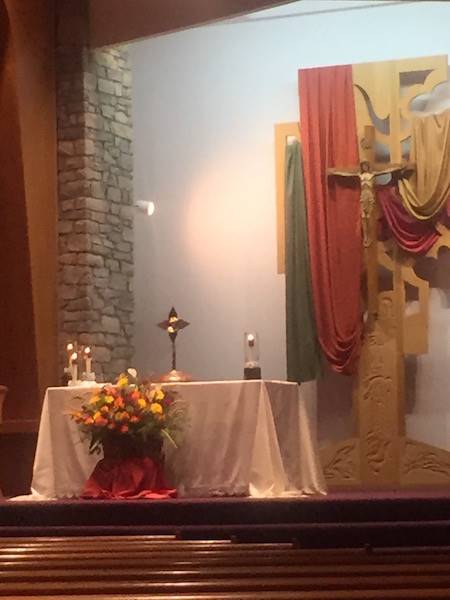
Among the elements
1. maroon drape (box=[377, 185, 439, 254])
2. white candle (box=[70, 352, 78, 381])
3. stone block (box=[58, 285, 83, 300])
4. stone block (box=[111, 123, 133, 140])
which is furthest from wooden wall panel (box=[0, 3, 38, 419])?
maroon drape (box=[377, 185, 439, 254])

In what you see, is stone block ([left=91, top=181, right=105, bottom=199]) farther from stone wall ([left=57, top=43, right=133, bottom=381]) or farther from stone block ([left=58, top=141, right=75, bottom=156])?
stone block ([left=58, top=141, right=75, bottom=156])

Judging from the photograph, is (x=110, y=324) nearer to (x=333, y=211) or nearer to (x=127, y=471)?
(x=333, y=211)

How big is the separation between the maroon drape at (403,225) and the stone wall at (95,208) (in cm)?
193

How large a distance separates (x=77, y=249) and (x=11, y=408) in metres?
1.18

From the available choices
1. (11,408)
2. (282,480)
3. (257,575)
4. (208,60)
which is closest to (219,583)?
(257,575)

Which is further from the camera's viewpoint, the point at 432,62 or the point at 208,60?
the point at 208,60

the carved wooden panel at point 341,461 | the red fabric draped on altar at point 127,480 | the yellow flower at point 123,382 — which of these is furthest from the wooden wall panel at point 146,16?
the red fabric draped on altar at point 127,480

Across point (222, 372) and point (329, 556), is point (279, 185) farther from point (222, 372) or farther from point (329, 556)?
point (329, 556)

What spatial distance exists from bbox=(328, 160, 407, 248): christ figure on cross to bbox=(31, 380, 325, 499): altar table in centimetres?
192

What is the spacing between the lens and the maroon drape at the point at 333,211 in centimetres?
707

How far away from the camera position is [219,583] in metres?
1.68

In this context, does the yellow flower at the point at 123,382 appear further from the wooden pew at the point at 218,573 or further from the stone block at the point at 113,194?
the wooden pew at the point at 218,573

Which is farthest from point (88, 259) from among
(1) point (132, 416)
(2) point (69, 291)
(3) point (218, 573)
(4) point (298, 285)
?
(3) point (218, 573)

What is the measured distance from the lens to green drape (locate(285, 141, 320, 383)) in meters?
7.15
